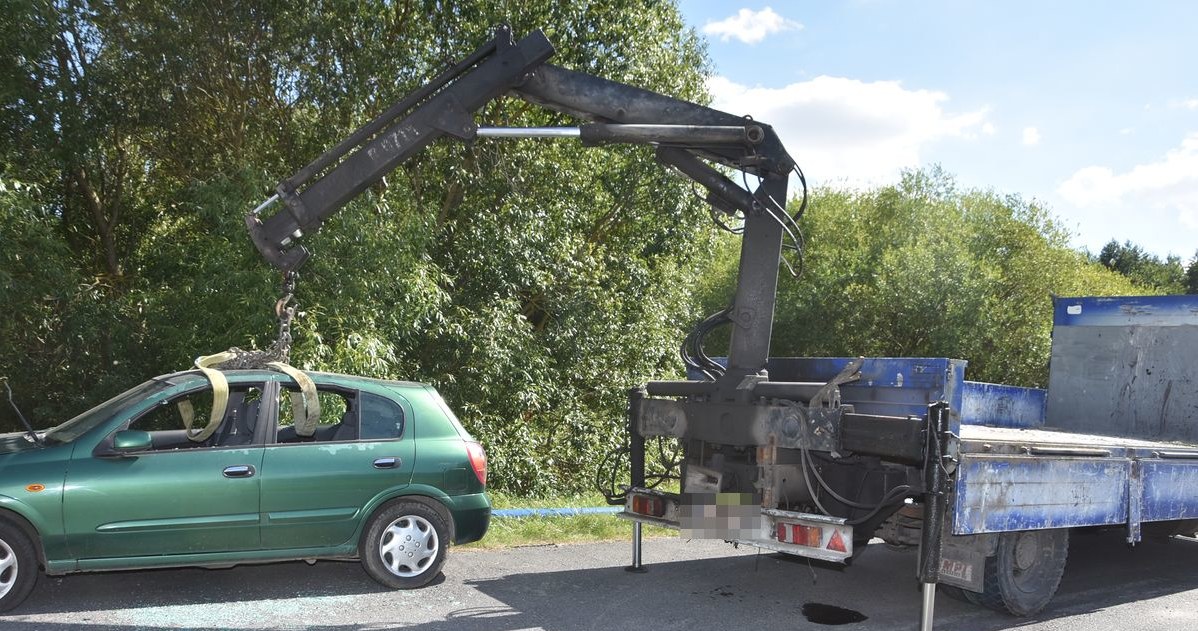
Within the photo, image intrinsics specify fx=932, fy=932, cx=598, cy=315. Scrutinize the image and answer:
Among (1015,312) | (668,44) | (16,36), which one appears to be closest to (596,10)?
(668,44)

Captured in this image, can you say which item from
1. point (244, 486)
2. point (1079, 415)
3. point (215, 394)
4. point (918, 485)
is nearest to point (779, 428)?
point (918, 485)

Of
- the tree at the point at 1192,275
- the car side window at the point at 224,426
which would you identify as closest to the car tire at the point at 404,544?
the car side window at the point at 224,426

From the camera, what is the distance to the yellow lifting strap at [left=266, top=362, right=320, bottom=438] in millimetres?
6539

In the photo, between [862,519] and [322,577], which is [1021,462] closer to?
[862,519]

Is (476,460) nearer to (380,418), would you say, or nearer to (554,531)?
(380,418)

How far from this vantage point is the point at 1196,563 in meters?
9.32

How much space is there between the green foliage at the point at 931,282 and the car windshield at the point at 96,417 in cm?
2454

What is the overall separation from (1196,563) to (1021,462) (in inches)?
Answer: 188

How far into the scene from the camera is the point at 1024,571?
6727 millimetres

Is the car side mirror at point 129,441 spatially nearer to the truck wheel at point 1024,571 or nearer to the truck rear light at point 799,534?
the truck rear light at point 799,534

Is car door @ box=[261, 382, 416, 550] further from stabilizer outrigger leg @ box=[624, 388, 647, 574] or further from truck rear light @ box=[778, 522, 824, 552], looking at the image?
truck rear light @ box=[778, 522, 824, 552]

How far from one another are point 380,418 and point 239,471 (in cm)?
105

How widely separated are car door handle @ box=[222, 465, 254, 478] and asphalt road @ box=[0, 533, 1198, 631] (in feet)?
2.83

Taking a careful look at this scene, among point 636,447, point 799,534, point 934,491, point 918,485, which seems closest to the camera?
point 934,491
